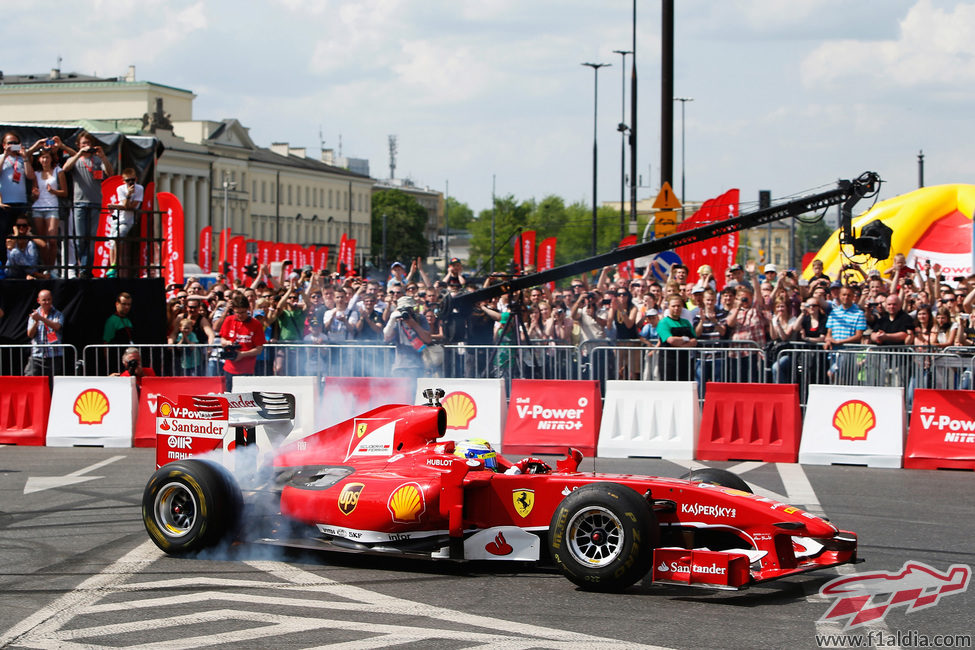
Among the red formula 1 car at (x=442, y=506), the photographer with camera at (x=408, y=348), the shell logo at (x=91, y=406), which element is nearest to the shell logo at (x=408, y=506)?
the red formula 1 car at (x=442, y=506)

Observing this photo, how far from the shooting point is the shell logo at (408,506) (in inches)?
310

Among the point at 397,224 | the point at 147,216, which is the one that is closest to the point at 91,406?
the point at 147,216

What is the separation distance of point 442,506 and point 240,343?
25.9 feet

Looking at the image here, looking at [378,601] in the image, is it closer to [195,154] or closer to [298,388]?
[298,388]

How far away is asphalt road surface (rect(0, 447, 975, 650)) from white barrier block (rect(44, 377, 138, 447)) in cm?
486

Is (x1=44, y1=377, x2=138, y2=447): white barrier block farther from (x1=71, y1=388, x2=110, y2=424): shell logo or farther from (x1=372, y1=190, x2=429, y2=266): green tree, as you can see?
(x1=372, y1=190, x2=429, y2=266): green tree

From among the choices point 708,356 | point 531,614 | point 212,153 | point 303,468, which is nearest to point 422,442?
point 303,468

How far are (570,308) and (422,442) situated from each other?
894 centimetres

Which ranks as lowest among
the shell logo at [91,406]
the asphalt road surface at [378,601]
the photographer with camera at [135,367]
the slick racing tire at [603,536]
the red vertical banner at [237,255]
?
the asphalt road surface at [378,601]

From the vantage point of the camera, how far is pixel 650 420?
13930 mm

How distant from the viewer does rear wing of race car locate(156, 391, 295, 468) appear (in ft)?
28.8

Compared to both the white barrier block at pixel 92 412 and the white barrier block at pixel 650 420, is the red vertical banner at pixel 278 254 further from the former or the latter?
the white barrier block at pixel 650 420

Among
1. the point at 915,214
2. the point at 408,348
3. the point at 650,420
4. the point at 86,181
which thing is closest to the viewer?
the point at 650,420

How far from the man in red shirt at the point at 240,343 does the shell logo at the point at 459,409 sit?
8.84ft
